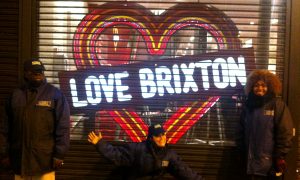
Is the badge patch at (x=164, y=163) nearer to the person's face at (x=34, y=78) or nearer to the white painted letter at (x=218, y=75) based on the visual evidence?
the white painted letter at (x=218, y=75)

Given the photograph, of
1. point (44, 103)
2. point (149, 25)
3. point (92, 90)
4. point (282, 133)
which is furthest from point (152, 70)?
point (282, 133)

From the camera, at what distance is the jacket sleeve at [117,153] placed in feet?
14.5

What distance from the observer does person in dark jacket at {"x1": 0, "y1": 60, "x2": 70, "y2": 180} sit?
161 inches

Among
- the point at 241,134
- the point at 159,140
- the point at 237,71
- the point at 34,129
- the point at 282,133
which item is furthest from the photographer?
the point at 237,71

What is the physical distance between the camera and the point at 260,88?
441 cm

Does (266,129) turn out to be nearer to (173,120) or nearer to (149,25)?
(173,120)

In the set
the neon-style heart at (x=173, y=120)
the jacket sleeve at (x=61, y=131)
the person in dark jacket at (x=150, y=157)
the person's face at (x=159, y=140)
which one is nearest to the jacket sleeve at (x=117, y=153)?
the person in dark jacket at (x=150, y=157)

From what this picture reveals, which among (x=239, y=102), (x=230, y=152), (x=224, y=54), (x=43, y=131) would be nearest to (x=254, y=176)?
(x=230, y=152)

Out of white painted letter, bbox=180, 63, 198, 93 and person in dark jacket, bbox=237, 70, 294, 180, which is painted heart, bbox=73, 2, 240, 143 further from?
person in dark jacket, bbox=237, 70, 294, 180

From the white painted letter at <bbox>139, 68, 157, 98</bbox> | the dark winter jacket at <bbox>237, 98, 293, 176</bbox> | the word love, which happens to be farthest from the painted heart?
the dark winter jacket at <bbox>237, 98, 293, 176</bbox>

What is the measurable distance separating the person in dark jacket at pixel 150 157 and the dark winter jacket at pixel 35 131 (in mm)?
506

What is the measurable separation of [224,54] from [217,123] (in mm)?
886

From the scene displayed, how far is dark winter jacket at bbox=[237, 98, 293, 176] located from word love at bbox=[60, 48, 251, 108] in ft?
2.46

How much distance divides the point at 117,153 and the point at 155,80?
115 cm
